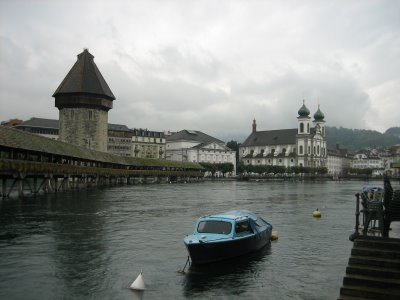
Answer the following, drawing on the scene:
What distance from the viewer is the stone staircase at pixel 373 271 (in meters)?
11.5

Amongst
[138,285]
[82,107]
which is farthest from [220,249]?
[82,107]

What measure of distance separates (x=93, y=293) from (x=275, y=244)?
1191cm

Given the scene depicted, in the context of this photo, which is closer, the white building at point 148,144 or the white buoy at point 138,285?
the white buoy at point 138,285

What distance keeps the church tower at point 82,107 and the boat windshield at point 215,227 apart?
78.6 metres

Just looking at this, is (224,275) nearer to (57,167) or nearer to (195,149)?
(57,167)

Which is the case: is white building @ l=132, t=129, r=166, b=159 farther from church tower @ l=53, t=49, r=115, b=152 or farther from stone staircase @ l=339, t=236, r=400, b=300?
stone staircase @ l=339, t=236, r=400, b=300

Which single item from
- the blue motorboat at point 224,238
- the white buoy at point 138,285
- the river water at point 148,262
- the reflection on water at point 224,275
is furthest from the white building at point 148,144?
the white buoy at point 138,285

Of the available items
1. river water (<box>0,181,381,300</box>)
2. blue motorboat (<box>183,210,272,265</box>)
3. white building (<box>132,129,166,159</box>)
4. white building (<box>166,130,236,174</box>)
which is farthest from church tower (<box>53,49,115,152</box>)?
blue motorboat (<box>183,210,272,265</box>)

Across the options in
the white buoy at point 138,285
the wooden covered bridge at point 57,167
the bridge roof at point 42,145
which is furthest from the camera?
the wooden covered bridge at point 57,167

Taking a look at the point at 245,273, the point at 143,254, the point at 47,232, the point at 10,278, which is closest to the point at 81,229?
the point at 47,232

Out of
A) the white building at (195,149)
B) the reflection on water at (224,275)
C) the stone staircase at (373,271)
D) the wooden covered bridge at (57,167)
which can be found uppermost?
the white building at (195,149)

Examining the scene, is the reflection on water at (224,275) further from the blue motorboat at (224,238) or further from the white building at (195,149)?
the white building at (195,149)

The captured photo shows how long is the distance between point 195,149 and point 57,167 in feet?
364

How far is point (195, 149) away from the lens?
557 ft
